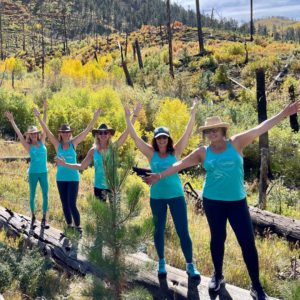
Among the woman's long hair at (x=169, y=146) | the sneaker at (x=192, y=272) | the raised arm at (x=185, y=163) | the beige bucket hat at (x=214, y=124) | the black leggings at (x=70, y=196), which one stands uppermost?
the beige bucket hat at (x=214, y=124)

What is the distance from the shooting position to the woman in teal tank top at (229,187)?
275 centimetres

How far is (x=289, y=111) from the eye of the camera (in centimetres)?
277

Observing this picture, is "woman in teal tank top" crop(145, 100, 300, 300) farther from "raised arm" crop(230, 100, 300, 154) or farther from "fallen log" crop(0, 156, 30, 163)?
"fallen log" crop(0, 156, 30, 163)

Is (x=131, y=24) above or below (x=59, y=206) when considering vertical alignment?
above

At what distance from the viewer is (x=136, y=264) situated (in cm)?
274

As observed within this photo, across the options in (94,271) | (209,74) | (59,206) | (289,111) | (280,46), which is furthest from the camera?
(280,46)

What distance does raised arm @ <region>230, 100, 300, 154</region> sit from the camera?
2.75m

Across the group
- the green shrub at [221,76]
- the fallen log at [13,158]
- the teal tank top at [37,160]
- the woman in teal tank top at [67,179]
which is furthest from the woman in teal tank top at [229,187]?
the green shrub at [221,76]

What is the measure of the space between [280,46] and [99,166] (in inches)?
1380

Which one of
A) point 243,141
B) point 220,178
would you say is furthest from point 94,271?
point 243,141

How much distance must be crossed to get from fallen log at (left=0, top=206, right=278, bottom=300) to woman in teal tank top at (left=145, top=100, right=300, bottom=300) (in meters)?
0.43

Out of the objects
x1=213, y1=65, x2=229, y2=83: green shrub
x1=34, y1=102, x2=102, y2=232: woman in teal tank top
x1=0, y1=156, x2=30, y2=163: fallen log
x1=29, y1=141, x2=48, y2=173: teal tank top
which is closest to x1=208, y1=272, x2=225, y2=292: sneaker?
x1=34, y1=102, x2=102, y2=232: woman in teal tank top

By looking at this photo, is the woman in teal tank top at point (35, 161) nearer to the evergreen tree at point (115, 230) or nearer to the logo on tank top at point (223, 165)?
the evergreen tree at point (115, 230)

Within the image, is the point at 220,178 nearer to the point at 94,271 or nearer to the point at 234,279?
the point at 234,279
